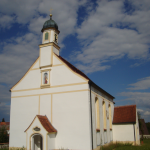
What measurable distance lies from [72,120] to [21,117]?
6.79m

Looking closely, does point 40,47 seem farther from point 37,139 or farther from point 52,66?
point 37,139

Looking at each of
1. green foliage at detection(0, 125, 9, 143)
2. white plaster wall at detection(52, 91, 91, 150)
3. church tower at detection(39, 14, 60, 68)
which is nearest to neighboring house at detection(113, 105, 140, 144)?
white plaster wall at detection(52, 91, 91, 150)

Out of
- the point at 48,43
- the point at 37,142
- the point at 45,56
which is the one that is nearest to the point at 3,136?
the point at 37,142

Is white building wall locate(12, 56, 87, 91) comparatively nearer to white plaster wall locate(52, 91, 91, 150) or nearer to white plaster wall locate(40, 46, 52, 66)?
white plaster wall locate(40, 46, 52, 66)

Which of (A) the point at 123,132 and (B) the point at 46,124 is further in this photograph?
(A) the point at 123,132

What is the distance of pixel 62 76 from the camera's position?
65.4ft

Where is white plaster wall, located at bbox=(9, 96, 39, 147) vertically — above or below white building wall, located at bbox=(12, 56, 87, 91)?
below

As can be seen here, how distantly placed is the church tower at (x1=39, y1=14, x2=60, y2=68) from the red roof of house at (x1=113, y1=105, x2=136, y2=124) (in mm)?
14335

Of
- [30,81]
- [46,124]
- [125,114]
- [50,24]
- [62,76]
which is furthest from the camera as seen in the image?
[125,114]

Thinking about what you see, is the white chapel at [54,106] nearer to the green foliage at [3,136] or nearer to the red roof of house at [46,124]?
the red roof of house at [46,124]

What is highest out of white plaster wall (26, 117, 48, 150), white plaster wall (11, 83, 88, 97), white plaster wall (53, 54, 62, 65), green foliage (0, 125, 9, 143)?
white plaster wall (53, 54, 62, 65)

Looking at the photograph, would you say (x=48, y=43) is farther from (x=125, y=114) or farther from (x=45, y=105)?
(x=125, y=114)

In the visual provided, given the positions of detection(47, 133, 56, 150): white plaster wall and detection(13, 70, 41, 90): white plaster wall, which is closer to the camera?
detection(47, 133, 56, 150): white plaster wall

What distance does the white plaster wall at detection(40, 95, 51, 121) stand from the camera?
19672 mm
